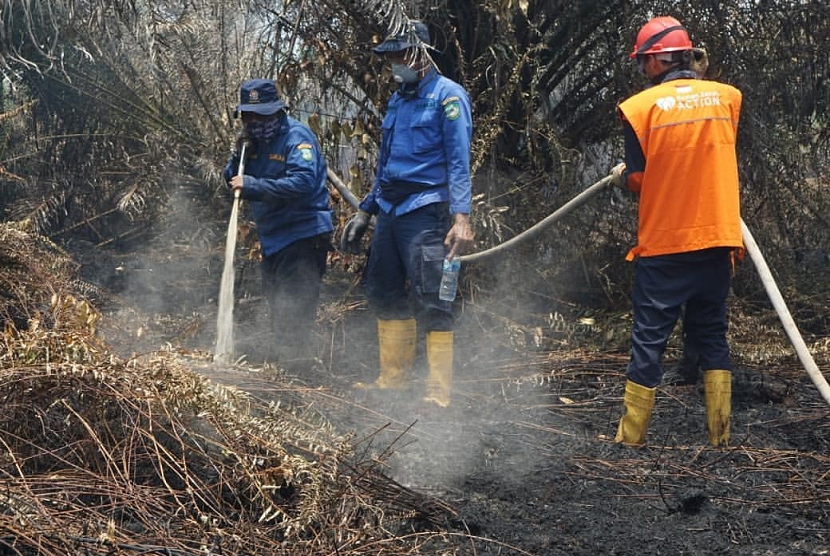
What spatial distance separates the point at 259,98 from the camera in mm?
5512

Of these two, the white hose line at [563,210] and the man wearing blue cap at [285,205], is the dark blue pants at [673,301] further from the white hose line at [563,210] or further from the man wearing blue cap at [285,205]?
the man wearing blue cap at [285,205]

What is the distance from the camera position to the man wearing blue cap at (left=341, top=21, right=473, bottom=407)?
5023 millimetres

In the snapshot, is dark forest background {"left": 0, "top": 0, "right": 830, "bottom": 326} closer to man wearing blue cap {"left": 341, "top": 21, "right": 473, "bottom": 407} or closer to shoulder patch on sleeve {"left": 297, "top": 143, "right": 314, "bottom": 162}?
man wearing blue cap {"left": 341, "top": 21, "right": 473, "bottom": 407}

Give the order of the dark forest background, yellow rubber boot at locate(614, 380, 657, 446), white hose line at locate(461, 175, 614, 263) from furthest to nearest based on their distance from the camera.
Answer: the dark forest background
white hose line at locate(461, 175, 614, 263)
yellow rubber boot at locate(614, 380, 657, 446)

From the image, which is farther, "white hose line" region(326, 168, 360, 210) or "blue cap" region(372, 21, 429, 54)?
"white hose line" region(326, 168, 360, 210)

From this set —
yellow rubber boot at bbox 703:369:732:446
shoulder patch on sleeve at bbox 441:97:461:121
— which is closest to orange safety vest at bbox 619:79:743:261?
yellow rubber boot at bbox 703:369:732:446

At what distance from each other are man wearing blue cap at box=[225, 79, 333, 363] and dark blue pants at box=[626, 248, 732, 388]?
199 cm

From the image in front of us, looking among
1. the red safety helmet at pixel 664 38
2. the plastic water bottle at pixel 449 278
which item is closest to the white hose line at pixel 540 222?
the plastic water bottle at pixel 449 278

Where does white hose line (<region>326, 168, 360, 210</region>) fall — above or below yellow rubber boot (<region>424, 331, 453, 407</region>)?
above

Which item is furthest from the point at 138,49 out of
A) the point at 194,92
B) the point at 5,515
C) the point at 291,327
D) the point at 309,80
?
the point at 5,515

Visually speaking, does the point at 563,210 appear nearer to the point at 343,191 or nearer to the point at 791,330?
the point at 791,330

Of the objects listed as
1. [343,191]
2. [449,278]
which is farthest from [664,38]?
[343,191]

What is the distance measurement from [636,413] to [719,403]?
381mm

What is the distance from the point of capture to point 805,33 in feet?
21.0
